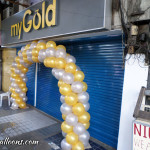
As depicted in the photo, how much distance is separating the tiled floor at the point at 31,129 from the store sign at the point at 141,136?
2260 mm

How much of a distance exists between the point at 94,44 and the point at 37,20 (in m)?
2.27

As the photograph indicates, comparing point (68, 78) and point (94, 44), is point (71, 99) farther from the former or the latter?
point (94, 44)

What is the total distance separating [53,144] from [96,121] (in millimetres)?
1531

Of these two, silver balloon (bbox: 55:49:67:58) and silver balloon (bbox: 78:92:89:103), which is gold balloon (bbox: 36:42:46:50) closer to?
silver balloon (bbox: 55:49:67:58)

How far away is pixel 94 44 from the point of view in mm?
4777

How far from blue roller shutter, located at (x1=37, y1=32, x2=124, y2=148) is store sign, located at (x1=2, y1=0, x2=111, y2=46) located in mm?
854

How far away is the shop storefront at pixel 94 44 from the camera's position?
3558 mm

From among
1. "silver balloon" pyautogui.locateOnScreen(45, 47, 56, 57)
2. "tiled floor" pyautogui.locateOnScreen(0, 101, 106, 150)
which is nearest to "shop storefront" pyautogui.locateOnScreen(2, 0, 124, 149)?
"silver balloon" pyautogui.locateOnScreen(45, 47, 56, 57)

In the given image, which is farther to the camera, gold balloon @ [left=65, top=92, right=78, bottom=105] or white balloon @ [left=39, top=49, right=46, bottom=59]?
→ white balloon @ [left=39, top=49, right=46, bottom=59]

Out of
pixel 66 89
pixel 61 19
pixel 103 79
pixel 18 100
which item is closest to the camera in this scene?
pixel 66 89

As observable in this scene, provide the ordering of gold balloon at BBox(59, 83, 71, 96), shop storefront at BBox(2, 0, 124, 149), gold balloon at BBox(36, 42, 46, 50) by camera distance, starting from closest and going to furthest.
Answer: shop storefront at BBox(2, 0, 124, 149) < gold balloon at BBox(59, 83, 71, 96) < gold balloon at BBox(36, 42, 46, 50)

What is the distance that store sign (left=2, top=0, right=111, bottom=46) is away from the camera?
11.0 ft

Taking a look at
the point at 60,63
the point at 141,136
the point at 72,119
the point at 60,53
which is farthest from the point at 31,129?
the point at 141,136

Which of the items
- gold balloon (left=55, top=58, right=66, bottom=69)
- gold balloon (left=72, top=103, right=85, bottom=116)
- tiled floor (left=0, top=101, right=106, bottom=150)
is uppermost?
gold balloon (left=55, top=58, right=66, bottom=69)
